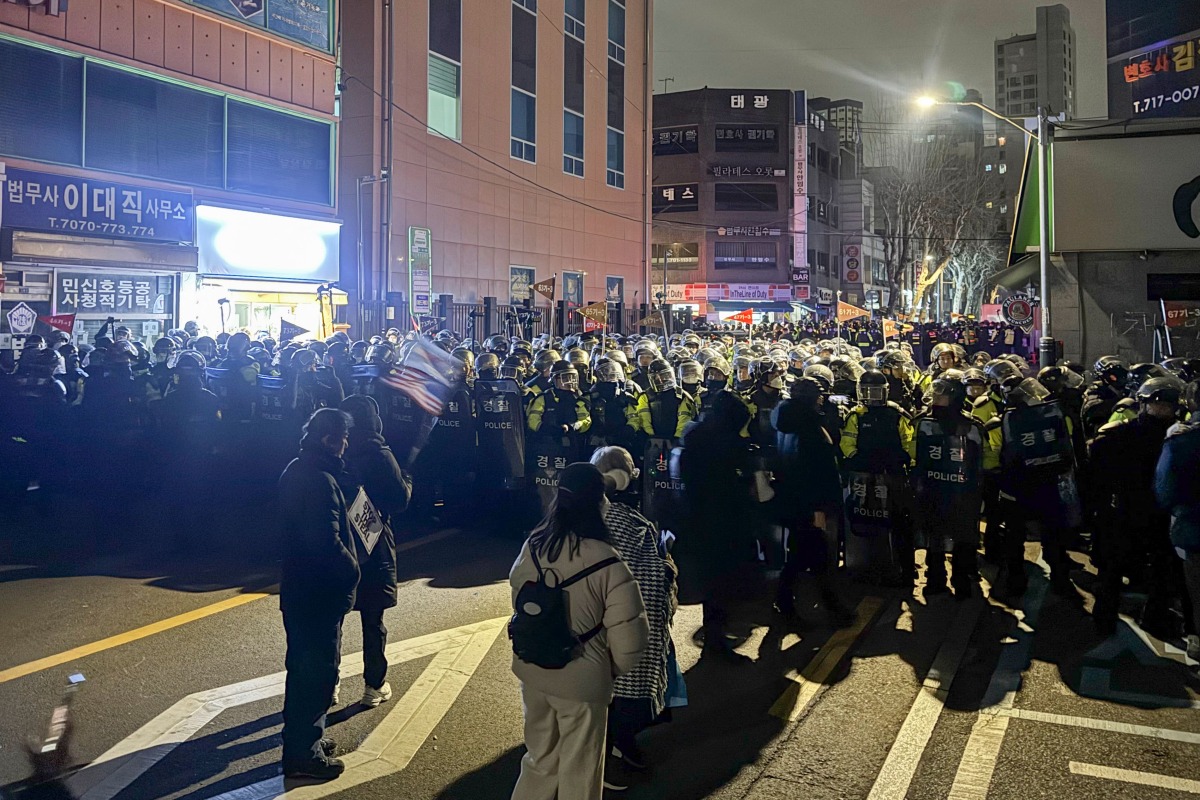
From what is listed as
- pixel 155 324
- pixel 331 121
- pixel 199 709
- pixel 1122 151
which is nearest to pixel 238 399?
pixel 199 709

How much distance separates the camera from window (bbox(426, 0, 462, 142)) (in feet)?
98.6

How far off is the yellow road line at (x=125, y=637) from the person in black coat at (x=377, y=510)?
7.41ft

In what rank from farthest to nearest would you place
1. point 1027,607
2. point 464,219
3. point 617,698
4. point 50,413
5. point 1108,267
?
point 464,219 < point 1108,267 < point 50,413 < point 1027,607 < point 617,698

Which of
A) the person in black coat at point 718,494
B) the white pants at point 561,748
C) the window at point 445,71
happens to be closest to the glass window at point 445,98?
the window at point 445,71

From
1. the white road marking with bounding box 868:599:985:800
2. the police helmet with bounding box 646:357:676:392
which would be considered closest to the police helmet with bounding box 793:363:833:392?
the police helmet with bounding box 646:357:676:392

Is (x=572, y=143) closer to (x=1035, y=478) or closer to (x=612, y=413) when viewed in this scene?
(x=612, y=413)

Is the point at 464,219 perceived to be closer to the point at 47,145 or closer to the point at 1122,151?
the point at 47,145

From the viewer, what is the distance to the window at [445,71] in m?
30.1

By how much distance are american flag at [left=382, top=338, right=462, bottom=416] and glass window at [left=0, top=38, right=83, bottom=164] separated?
43.0ft

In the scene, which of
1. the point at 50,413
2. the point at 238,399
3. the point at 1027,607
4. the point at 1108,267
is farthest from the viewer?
the point at 1108,267

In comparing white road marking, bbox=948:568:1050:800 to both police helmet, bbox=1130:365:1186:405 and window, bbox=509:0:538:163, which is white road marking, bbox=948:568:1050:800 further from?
window, bbox=509:0:538:163

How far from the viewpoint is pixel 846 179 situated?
9500cm

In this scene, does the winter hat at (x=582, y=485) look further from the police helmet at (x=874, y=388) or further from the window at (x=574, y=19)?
the window at (x=574, y=19)

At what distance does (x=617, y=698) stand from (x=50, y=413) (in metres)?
10.2
